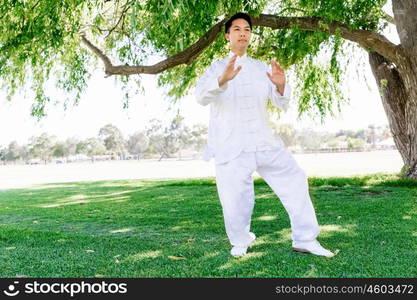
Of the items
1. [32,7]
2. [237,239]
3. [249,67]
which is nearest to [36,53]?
[32,7]

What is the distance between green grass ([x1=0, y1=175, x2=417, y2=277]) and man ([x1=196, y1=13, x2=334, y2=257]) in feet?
0.76

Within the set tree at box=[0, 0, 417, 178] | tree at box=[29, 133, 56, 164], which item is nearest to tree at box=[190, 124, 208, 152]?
tree at box=[29, 133, 56, 164]

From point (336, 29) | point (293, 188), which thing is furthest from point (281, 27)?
point (293, 188)

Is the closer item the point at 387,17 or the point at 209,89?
the point at 209,89

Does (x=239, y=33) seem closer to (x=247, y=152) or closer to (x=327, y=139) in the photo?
(x=247, y=152)

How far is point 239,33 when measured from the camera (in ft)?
11.2

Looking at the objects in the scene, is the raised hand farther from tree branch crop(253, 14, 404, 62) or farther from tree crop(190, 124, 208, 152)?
tree crop(190, 124, 208, 152)

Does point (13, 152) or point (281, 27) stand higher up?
point (281, 27)

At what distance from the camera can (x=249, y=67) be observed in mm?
3547

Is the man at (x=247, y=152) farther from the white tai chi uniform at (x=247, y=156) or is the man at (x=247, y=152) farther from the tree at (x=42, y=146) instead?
the tree at (x=42, y=146)

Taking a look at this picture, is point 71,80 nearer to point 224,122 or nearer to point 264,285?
point 224,122

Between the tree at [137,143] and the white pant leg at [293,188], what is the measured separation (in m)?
76.8

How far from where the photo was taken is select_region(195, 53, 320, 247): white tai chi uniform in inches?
131

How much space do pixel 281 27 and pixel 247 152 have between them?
4351 millimetres
